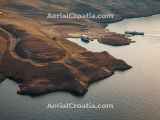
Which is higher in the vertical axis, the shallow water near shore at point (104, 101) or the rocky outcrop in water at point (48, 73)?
the rocky outcrop in water at point (48, 73)

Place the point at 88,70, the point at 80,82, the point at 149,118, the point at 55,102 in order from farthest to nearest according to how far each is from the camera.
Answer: the point at 88,70
the point at 80,82
the point at 55,102
the point at 149,118

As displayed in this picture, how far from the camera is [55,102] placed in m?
159

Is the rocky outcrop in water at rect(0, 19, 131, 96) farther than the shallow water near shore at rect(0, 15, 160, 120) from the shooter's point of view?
Yes

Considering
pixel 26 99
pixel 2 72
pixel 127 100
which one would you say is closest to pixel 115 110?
pixel 127 100

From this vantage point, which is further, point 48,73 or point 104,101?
point 48,73

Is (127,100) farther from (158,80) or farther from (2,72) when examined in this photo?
(2,72)

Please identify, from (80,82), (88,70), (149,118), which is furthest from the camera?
(88,70)

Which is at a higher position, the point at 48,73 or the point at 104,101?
the point at 48,73

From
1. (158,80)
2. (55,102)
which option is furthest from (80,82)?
(158,80)

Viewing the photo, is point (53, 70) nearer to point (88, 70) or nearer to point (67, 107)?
point (88, 70)

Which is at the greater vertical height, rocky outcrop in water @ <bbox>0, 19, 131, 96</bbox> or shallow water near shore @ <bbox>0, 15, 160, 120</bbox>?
rocky outcrop in water @ <bbox>0, 19, 131, 96</bbox>

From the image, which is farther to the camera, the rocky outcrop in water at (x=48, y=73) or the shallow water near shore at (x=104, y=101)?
the rocky outcrop in water at (x=48, y=73)

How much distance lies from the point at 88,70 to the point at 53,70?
64.6ft

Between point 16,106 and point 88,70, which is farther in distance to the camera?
point 88,70
